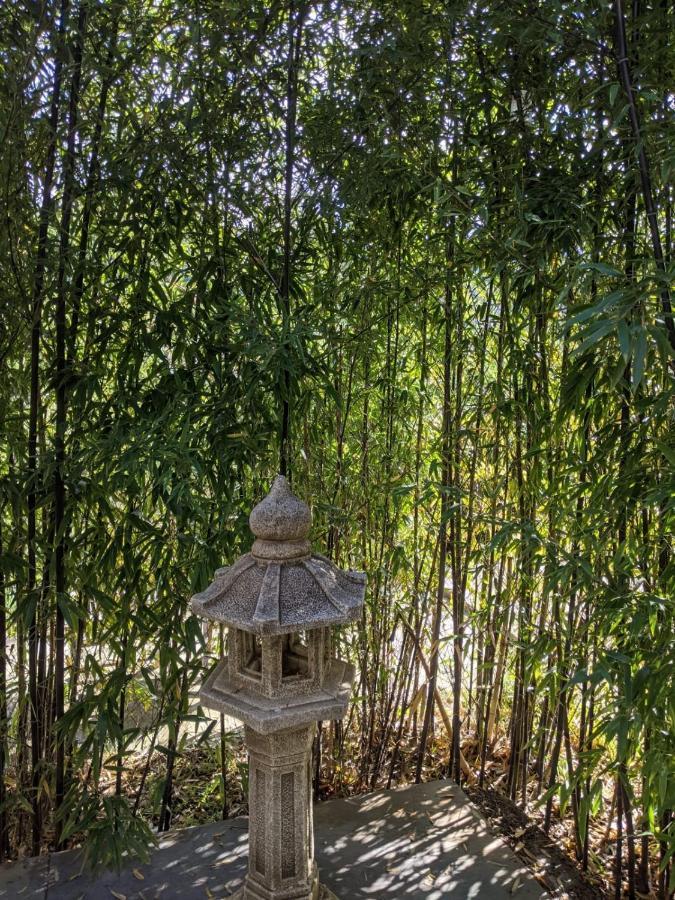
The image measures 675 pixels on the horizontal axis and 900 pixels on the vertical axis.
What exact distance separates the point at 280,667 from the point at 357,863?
3.48 feet

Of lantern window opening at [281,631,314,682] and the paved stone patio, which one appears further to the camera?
the paved stone patio

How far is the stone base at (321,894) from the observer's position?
2.05 meters

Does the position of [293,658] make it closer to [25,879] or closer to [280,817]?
[280,817]

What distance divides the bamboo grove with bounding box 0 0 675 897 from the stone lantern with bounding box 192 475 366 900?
36cm

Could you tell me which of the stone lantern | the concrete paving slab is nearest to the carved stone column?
the stone lantern

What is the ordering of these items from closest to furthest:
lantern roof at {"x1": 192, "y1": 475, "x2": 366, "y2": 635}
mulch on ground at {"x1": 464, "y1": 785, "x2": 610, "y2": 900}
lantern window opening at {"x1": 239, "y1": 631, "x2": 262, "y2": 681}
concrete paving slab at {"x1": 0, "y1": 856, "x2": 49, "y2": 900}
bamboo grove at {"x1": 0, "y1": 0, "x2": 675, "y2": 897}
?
lantern roof at {"x1": 192, "y1": 475, "x2": 366, "y2": 635} < lantern window opening at {"x1": 239, "y1": 631, "x2": 262, "y2": 681} < bamboo grove at {"x1": 0, "y1": 0, "x2": 675, "y2": 897} < concrete paving slab at {"x1": 0, "y1": 856, "x2": 49, "y2": 900} < mulch on ground at {"x1": 464, "y1": 785, "x2": 610, "y2": 900}

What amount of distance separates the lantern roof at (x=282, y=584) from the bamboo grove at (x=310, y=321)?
0.36 m

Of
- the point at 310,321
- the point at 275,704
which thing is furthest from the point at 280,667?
the point at 310,321

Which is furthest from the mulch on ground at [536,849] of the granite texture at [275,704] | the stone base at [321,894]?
the granite texture at [275,704]

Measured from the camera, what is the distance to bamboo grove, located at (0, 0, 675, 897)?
1.95 metres

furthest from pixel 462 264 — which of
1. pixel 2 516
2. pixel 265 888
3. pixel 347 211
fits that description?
pixel 265 888

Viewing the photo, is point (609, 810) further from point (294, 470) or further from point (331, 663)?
point (294, 470)

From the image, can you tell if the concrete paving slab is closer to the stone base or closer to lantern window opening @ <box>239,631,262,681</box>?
the stone base

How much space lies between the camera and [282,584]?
5.62ft
